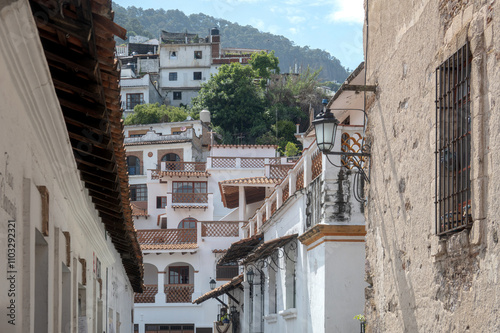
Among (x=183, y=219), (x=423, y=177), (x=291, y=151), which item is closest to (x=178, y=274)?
(x=183, y=219)

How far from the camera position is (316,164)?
1503cm

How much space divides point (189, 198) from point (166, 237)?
436cm

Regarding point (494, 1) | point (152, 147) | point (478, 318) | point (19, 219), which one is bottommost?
point (478, 318)

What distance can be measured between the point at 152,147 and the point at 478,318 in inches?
1904

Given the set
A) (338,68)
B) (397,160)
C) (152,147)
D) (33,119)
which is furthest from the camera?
(338,68)

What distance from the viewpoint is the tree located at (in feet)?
215

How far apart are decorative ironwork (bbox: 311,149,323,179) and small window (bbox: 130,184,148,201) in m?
40.9

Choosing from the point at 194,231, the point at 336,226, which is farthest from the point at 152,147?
the point at 336,226

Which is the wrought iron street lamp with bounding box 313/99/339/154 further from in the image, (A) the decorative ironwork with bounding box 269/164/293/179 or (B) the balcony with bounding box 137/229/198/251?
(B) the balcony with bounding box 137/229/198/251

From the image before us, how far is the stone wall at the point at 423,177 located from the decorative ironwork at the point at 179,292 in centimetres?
3315

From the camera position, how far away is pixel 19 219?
5.77 meters

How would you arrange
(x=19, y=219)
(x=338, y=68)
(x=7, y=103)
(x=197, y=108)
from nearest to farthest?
1. (x=7, y=103)
2. (x=19, y=219)
3. (x=197, y=108)
4. (x=338, y=68)

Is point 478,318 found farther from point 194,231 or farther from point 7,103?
point 194,231

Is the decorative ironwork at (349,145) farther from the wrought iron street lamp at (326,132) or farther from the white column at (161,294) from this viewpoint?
the white column at (161,294)
